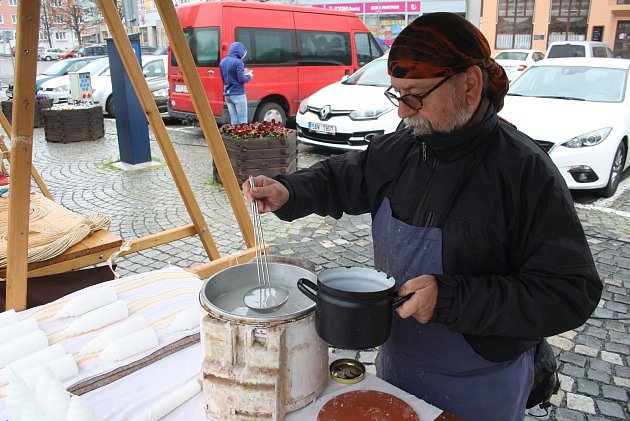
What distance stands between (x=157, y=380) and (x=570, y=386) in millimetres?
2377

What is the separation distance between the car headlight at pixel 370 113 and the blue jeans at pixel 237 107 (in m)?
2.07

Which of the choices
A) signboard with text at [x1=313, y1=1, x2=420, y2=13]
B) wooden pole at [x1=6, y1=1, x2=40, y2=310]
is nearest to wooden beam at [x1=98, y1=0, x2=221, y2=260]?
wooden pole at [x1=6, y1=1, x2=40, y2=310]

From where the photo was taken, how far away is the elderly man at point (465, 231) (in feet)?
4.13

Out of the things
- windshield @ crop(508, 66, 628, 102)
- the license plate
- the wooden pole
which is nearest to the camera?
the wooden pole

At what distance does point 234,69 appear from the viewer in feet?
26.9

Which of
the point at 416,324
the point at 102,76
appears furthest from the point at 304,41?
the point at 416,324

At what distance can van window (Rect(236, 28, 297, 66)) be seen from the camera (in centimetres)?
945

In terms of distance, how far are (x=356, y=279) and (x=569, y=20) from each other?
109ft

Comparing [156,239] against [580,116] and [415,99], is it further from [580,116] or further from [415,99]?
[580,116]

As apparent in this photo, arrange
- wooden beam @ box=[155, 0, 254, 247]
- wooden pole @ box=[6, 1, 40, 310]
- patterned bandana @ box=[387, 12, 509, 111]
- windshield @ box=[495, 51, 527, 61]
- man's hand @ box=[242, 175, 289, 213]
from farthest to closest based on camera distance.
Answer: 1. windshield @ box=[495, 51, 527, 61]
2. wooden beam @ box=[155, 0, 254, 247]
3. wooden pole @ box=[6, 1, 40, 310]
4. man's hand @ box=[242, 175, 289, 213]
5. patterned bandana @ box=[387, 12, 509, 111]

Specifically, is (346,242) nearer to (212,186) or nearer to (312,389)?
(212,186)

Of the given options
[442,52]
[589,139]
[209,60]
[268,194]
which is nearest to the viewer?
[442,52]

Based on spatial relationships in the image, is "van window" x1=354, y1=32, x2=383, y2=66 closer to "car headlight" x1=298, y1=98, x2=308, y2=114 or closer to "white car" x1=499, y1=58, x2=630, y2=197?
"car headlight" x1=298, y1=98, x2=308, y2=114

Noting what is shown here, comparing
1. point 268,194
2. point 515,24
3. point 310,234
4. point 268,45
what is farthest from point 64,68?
point 515,24
